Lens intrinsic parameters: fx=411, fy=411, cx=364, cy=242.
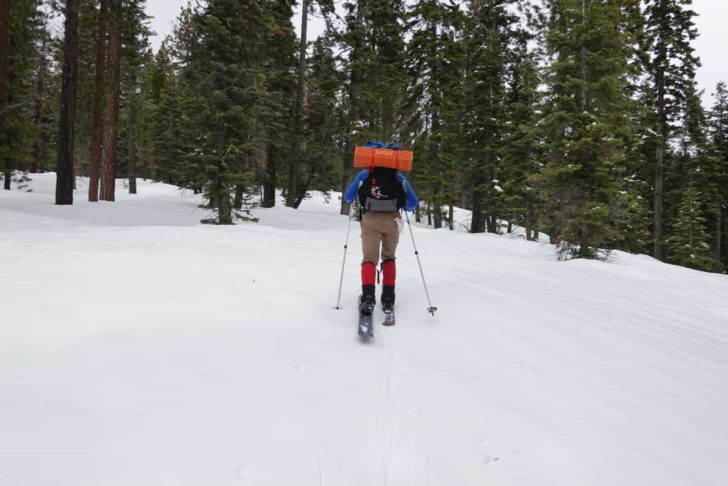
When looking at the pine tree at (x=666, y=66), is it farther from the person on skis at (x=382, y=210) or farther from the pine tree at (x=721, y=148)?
the person on skis at (x=382, y=210)

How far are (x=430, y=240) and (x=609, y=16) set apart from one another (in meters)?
9.21

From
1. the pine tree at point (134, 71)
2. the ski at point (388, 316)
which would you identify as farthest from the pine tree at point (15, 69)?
the ski at point (388, 316)

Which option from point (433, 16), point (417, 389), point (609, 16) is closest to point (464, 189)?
point (433, 16)

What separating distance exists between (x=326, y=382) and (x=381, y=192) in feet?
8.50

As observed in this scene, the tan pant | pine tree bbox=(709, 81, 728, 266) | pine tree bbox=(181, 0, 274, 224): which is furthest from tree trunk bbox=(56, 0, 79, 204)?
pine tree bbox=(709, 81, 728, 266)

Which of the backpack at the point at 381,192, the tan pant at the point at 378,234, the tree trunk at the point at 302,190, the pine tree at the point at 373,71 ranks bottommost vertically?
the tan pant at the point at 378,234

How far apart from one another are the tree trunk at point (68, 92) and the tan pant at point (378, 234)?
14.3m

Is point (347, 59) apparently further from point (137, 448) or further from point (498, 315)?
point (137, 448)

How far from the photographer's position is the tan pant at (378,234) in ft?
17.3

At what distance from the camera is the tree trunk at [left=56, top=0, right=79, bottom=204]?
1413 cm

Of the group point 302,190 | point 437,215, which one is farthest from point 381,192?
point 302,190

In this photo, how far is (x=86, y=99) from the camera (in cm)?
1722

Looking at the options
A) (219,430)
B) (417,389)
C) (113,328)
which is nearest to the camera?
(219,430)

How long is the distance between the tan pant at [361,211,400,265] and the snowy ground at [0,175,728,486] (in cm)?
83
